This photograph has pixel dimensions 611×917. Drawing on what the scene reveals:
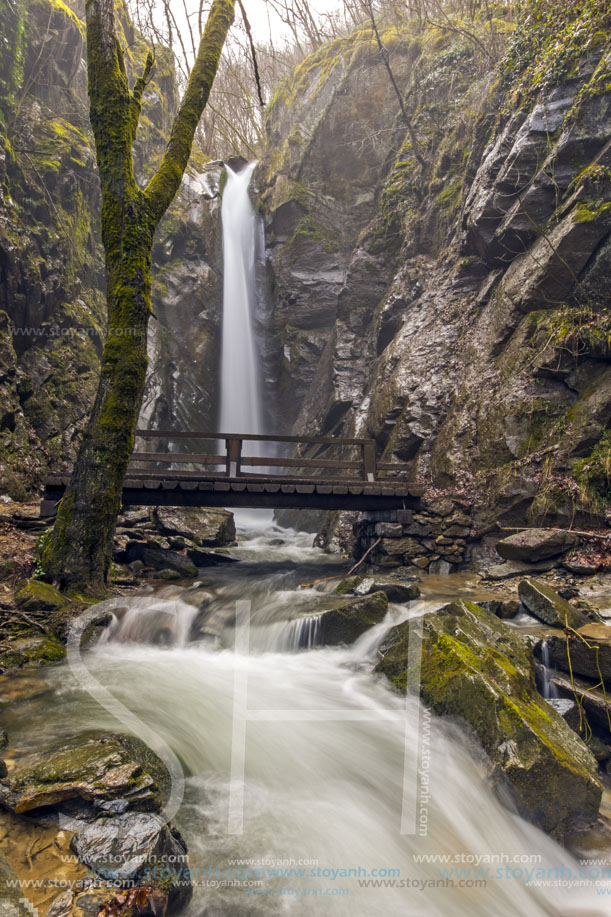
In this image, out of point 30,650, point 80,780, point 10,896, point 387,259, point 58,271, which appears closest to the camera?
point 10,896

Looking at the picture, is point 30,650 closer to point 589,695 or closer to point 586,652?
point 589,695

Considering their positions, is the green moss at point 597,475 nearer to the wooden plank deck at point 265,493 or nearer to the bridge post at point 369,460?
the wooden plank deck at point 265,493

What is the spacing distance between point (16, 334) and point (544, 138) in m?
12.8

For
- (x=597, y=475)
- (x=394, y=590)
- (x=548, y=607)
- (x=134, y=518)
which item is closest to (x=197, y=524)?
(x=134, y=518)

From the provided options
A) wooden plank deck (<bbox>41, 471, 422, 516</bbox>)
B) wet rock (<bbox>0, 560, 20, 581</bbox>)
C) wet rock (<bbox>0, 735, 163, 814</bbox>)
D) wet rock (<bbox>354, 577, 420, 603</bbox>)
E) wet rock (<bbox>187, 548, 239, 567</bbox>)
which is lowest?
wet rock (<bbox>187, 548, 239, 567</bbox>)

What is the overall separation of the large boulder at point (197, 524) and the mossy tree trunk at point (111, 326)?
183 inches

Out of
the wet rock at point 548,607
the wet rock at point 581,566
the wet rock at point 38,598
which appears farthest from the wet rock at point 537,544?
the wet rock at point 38,598

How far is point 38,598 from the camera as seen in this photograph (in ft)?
16.1

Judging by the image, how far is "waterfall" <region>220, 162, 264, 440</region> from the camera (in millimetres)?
20031

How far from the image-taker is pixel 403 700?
13.5ft

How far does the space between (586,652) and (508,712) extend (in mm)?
1720

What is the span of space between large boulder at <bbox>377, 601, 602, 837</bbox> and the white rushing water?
16 centimetres

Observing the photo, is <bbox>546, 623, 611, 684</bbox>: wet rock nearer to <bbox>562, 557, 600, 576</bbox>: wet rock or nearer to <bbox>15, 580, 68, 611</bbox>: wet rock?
<bbox>562, 557, 600, 576</bbox>: wet rock

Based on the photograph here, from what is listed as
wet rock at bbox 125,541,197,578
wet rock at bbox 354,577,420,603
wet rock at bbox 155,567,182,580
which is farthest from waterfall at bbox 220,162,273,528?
wet rock at bbox 354,577,420,603
